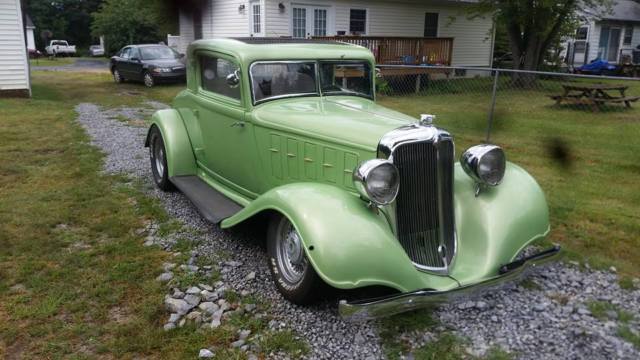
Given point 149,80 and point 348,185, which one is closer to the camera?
point 348,185

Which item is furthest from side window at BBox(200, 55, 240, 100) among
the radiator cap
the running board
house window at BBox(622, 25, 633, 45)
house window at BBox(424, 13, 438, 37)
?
house window at BBox(622, 25, 633, 45)

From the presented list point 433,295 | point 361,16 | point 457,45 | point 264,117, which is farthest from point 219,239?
point 457,45

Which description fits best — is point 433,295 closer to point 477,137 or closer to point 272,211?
point 272,211

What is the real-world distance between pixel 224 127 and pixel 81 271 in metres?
1.72

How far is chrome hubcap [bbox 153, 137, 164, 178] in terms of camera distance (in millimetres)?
5860

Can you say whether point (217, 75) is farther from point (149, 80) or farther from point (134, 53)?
point (134, 53)

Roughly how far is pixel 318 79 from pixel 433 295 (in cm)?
232

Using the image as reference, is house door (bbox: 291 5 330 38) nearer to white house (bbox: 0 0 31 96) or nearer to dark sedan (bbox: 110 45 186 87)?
dark sedan (bbox: 110 45 186 87)

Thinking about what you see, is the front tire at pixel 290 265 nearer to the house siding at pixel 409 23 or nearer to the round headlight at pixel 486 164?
the round headlight at pixel 486 164

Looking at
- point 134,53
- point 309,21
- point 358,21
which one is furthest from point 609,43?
point 134,53

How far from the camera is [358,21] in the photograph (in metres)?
18.2

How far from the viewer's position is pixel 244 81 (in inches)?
168

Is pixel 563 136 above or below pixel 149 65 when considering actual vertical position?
below

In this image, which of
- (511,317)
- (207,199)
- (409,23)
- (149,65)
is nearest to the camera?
(511,317)
